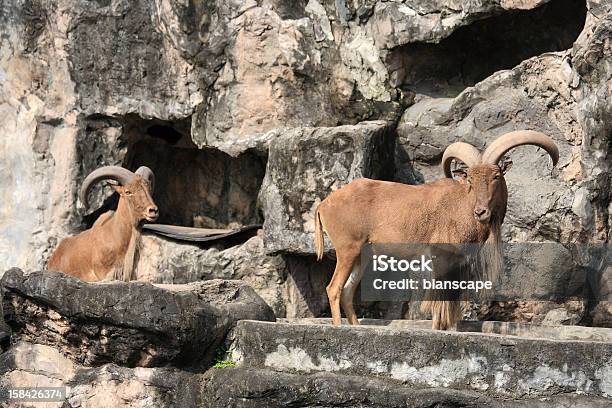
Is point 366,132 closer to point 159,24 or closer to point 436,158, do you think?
point 436,158

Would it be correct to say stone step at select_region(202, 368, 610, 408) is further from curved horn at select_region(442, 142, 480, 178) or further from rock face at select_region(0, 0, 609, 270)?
rock face at select_region(0, 0, 609, 270)

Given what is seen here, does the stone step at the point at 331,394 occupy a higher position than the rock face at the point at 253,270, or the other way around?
the rock face at the point at 253,270

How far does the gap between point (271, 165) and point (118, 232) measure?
2.05m

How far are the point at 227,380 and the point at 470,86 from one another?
6228 millimetres

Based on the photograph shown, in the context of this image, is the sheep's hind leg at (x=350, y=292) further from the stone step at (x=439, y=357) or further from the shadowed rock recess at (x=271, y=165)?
the stone step at (x=439, y=357)

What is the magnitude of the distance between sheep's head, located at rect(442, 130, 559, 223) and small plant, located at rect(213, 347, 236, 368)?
8.36 ft

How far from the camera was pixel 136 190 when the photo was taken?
521 inches

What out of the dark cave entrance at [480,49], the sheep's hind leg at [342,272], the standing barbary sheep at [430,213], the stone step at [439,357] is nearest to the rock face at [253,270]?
the dark cave entrance at [480,49]

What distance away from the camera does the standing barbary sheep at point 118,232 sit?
13227 mm

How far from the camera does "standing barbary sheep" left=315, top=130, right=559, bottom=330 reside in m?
10.8

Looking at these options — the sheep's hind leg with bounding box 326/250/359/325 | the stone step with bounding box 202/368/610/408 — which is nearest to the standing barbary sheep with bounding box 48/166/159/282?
the sheep's hind leg with bounding box 326/250/359/325

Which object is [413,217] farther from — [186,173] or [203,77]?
[186,173]

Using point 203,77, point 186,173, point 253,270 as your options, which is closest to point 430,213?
point 253,270

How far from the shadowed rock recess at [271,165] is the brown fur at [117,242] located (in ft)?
4.15
